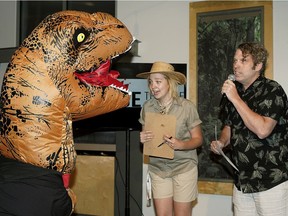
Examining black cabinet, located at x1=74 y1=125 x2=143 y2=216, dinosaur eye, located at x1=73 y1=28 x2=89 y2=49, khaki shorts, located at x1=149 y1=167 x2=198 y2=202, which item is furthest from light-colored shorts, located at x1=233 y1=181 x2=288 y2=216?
black cabinet, located at x1=74 y1=125 x2=143 y2=216

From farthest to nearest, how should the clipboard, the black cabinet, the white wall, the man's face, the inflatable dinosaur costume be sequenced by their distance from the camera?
the black cabinet → the white wall → the clipboard → the man's face → the inflatable dinosaur costume

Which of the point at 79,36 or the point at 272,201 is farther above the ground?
the point at 79,36

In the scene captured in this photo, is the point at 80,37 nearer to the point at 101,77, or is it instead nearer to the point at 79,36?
the point at 79,36

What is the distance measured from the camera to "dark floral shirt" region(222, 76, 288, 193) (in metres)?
1.66

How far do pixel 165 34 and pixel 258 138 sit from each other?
5.39ft

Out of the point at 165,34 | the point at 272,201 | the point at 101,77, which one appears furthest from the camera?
the point at 165,34

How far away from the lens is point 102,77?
1.14 metres

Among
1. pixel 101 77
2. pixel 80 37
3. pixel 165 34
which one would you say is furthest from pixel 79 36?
pixel 165 34

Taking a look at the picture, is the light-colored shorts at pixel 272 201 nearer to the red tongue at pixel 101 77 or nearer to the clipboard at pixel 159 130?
the clipboard at pixel 159 130

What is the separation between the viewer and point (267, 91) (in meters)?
1.69

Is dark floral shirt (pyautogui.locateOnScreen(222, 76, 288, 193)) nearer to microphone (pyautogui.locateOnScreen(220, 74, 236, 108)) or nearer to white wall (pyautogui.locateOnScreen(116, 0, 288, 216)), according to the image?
microphone (pyautogui.locateOnScreen(220, 74, 236, 108))

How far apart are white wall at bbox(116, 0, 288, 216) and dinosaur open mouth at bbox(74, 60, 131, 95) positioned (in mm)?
1889

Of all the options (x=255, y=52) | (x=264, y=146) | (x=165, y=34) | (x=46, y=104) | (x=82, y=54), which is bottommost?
(x=264, y=146)

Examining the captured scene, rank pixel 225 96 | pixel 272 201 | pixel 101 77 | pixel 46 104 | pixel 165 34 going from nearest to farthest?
pixel 46 104
pixel 101 77
pixel 272 201
pixel 225 96
pixel 165 34
